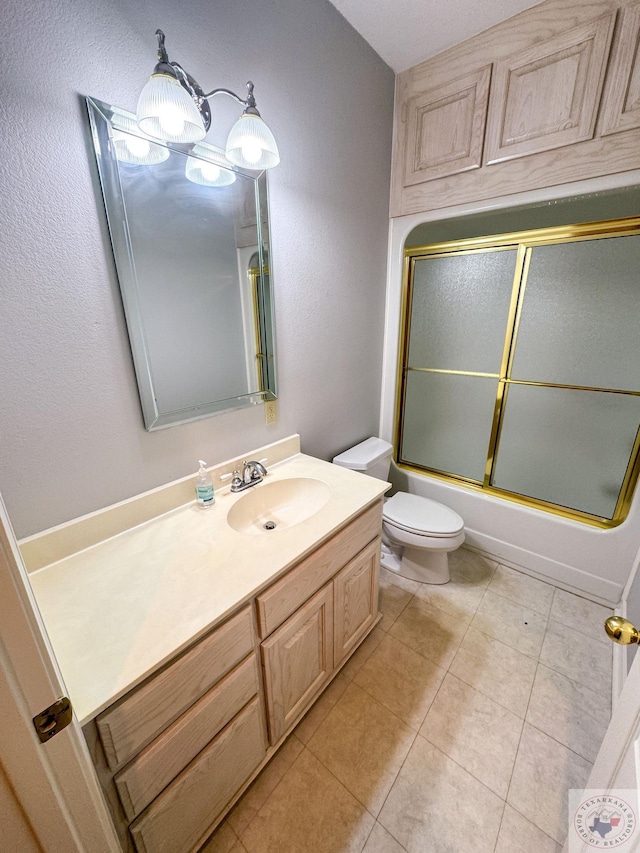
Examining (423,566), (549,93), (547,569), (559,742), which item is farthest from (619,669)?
(549,93)

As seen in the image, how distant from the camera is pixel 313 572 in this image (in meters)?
1.05

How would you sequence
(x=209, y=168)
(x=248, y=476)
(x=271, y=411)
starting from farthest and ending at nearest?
(x=271, y=411)
(x=248, y=476)
(x=209, y=168)

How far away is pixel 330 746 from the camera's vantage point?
1185 mm

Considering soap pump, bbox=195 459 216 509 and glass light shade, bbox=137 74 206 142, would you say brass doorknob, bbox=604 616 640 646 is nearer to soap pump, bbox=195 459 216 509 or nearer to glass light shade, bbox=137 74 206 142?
soap pump, bbox=195 459 216 509

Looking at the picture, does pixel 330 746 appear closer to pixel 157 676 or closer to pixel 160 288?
pixel 157 676

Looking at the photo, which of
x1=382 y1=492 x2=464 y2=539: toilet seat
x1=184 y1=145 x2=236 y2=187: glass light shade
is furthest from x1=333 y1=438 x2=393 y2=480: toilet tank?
x1=184 y1=145 x2=236 y2=187: glass light shade

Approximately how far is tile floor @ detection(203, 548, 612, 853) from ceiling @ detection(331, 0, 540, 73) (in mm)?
2659

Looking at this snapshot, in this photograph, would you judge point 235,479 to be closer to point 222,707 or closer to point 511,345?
point 222,707

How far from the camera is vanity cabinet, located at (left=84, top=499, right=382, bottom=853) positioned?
694 mm

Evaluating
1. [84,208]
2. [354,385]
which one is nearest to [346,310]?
[354,385]

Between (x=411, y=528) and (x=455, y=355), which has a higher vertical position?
(x=455, y=355)

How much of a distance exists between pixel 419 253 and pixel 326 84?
3.03ft

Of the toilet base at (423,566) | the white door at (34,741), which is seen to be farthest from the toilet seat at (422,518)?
the white door at (34,741)

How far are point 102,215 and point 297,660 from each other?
1.46 m
